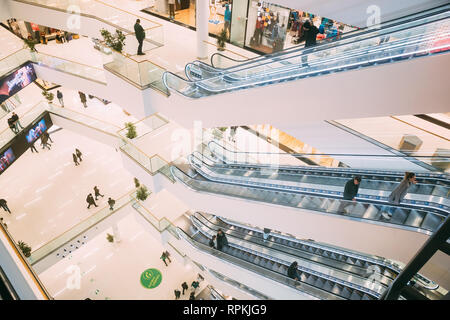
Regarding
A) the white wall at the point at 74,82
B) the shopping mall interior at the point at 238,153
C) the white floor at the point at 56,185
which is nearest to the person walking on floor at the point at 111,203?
the shopping mall interior at the point at 238,153

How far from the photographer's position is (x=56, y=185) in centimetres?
1442

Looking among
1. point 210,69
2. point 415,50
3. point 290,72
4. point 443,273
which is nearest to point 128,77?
point 210,69

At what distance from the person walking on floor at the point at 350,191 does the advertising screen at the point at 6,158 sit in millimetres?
11684

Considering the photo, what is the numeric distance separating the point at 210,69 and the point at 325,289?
247 inches

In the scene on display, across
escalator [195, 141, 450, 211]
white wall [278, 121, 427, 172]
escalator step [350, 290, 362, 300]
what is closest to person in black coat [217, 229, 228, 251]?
escalator [195, 141, 450, 211]

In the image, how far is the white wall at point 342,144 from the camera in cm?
627

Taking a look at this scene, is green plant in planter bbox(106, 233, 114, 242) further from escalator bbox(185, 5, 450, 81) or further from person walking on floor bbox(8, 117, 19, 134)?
escalator bbox(185, 5, 450, 81)

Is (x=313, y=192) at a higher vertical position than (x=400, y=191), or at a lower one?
lower

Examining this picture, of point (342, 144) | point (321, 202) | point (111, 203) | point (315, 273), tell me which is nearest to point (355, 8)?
point (342, 144)

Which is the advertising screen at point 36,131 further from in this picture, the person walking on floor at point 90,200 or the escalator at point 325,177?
the escalator at point 325,177

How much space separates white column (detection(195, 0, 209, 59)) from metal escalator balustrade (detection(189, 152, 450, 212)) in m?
3.54

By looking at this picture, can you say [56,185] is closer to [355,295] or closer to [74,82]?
[74,82]

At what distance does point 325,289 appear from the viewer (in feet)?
22.4

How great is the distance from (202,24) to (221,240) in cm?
676
